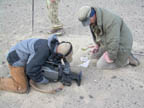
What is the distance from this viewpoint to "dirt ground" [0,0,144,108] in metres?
2.96

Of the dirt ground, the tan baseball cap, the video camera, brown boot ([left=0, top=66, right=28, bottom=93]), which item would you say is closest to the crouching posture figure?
brown boot ([left=0, top=66, right=28, bottom=93])

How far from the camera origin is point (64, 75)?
3.18 metres

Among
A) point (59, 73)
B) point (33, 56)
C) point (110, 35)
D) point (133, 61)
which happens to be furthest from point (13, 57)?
point (133, 61)

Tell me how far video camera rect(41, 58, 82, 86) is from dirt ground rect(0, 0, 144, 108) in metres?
0.13

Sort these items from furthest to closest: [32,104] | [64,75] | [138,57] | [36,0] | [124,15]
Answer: [36,0] < [124,15] < [138,57] < [64,75] < [32,104]

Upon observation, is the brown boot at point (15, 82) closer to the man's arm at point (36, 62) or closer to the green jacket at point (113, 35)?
→ the man's arm at point (36, 62)

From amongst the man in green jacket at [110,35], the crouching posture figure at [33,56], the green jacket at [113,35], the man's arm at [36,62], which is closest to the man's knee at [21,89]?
the crouching posture figure at [33,56]

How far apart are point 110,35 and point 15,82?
1.71 metres

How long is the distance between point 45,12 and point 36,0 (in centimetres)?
134

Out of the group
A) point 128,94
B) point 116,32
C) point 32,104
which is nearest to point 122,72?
point 128,94

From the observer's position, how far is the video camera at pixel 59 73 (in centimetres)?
308

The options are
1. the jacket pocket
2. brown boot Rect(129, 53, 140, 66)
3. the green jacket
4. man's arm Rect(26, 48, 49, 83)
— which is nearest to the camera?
man's arm Rect(26, 48, 49, 83)

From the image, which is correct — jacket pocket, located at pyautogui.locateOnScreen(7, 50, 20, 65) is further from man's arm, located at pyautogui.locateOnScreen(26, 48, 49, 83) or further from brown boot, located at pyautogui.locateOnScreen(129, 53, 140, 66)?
brown boot, located at pyautogui.locateOnScreen(129, 53, 140, 66)

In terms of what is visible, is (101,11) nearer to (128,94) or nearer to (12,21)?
(128,94)
